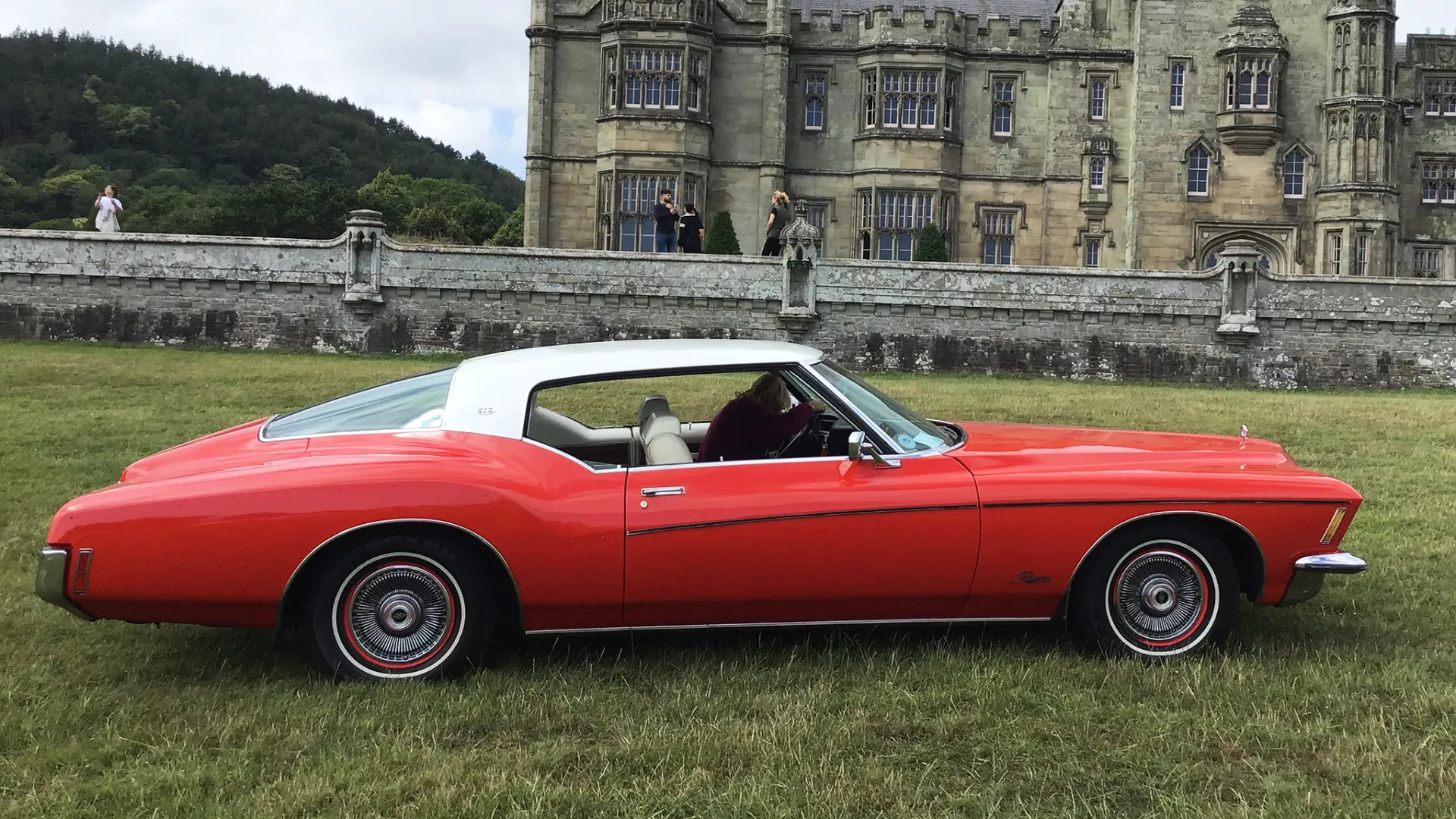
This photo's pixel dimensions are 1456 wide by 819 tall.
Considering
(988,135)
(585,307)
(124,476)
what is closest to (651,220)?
(585,307)

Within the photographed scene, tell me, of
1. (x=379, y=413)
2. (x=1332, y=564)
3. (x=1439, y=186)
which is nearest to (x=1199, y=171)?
(x=1439, y=186)

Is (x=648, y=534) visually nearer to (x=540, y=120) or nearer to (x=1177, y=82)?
(x=540, y=120)

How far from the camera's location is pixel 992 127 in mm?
31844

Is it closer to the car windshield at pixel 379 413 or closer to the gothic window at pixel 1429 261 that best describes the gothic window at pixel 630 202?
the gothic window at pixel 1429 261

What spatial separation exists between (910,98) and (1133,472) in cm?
2834

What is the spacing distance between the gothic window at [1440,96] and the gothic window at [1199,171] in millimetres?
8587

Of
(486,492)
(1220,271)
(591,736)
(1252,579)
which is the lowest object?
(591,736)

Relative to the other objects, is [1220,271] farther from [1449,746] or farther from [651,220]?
[1449,746]

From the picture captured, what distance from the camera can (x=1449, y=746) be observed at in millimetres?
3689

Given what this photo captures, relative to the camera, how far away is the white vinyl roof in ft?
15.5

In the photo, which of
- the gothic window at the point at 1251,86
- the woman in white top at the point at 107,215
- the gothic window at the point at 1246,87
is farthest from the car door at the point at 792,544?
the gothic window at the point at 1246,87

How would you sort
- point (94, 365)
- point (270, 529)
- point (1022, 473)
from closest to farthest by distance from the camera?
point (270, 529) < point (1022, 473) < point (94, 365)

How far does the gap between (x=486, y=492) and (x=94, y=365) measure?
1476 centimetres

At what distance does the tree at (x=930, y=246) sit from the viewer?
28.4m
